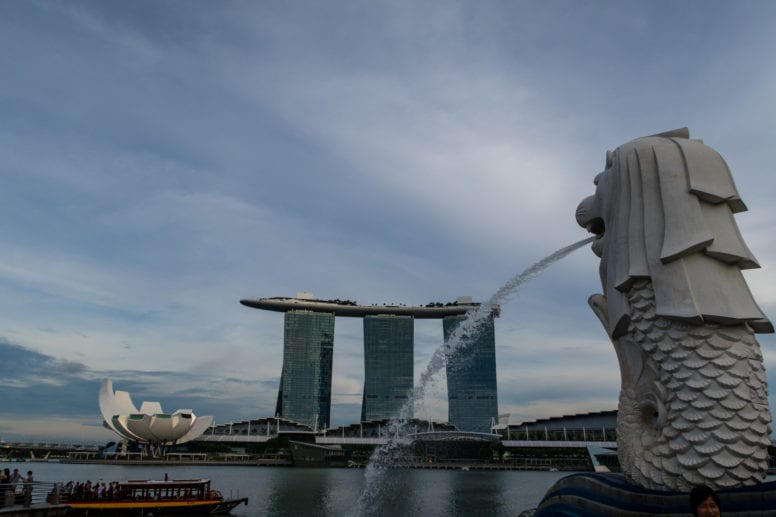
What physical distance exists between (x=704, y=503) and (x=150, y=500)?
24.5 m

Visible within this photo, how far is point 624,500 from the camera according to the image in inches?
326

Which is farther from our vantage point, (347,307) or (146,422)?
(347,307)

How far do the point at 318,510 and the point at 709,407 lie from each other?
729 inches

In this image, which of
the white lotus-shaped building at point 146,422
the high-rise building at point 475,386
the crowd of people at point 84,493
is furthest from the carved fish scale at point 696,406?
the high-rise building at point 475,386

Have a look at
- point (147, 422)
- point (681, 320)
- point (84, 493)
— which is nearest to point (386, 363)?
point (147, 422)

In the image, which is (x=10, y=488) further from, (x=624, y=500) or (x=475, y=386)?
(x=475, y=386)

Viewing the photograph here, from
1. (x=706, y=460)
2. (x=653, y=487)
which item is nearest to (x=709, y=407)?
(x=706, y=460)

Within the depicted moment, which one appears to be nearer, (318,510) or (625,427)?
(625,427)

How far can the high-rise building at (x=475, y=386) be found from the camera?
96.1 m

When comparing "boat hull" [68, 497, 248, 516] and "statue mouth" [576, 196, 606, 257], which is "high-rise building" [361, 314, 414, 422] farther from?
"statue mouth" [576, 196, 606, 257]

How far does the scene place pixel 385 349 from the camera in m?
104

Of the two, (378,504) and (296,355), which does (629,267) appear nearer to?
(378,504)

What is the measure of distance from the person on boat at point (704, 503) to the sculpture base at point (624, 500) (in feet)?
16.9

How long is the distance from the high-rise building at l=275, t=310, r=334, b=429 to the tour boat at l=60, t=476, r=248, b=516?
7747 cm
